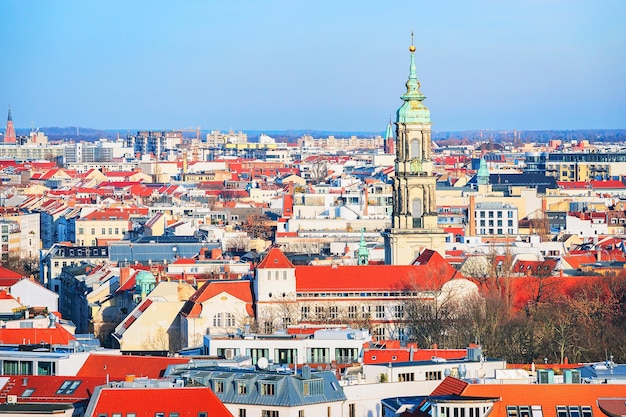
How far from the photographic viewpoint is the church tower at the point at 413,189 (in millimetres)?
90625

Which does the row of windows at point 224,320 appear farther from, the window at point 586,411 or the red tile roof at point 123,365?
the window at point 586,411

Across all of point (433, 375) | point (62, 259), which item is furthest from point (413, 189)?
point (433, 375)

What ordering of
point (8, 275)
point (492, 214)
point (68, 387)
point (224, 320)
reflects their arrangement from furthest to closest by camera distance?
point (492, 214) → point (8, 275) → point (224, 320) → point (68, 387)

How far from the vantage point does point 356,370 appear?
56.4m

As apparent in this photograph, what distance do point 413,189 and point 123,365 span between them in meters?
37.8

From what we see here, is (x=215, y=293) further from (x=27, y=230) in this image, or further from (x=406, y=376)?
(x=27, y=230)

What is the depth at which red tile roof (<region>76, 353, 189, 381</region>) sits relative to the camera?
177ft

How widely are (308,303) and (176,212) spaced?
6755cm

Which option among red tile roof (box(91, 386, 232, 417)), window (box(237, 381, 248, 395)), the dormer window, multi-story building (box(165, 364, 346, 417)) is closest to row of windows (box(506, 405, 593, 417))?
red tile roof (box(91, 386, 232, 417))

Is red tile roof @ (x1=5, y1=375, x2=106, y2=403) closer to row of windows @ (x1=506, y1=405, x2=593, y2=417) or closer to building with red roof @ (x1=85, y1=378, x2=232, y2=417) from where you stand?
building with red roof @ (x1=85, y1=378, x2=232, y2=417)

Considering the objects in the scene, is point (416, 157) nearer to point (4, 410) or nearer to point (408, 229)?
point (408, 229)

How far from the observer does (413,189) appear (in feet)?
301

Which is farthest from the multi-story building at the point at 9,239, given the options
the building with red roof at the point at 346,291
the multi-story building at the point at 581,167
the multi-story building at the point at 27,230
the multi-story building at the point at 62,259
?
the multi-story building at the point at 581,167

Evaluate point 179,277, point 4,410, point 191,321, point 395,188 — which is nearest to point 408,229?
point 395,188
